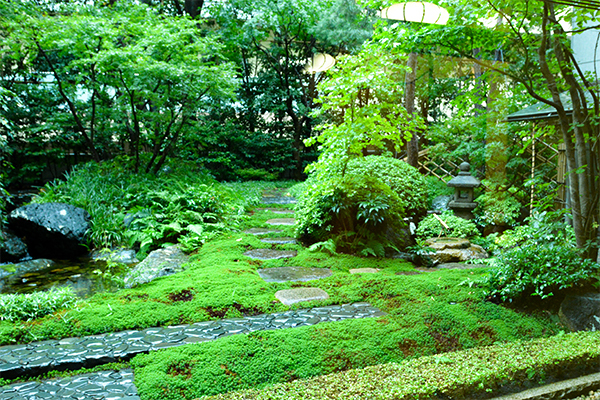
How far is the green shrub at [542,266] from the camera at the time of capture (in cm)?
343

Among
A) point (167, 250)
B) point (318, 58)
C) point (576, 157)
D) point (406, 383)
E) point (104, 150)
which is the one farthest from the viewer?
point (104, 150)

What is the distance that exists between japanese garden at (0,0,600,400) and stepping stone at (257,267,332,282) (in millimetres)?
45

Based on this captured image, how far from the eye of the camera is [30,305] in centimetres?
328

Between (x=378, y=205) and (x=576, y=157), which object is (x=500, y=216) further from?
(x=576, y=157)

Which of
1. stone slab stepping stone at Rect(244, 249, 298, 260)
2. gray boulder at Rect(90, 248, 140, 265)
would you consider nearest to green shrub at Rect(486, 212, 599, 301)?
stone slab stepping stone at Rect(244, 249, 298, 260)

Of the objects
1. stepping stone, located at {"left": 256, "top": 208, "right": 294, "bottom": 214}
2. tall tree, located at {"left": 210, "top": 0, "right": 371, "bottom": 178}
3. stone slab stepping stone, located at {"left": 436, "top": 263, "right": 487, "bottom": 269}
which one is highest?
tall tree, located at {"left": 210, "top": 0, "right": 371, "bottom": 178}

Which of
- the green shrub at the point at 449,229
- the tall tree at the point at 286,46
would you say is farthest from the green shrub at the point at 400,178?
the tall tree at the point at 286,46

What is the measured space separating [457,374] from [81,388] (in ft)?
7.32

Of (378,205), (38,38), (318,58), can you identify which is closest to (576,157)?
(378,205)

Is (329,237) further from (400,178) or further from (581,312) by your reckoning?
(581,312)

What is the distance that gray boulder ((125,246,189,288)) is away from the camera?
430 cm

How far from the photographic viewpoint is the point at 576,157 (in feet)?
12.1

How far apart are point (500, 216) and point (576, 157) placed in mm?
4584

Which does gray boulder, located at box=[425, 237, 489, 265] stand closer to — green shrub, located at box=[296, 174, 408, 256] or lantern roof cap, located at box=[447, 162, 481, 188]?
green shrub, located at box=[296, 174, 408, 256]
